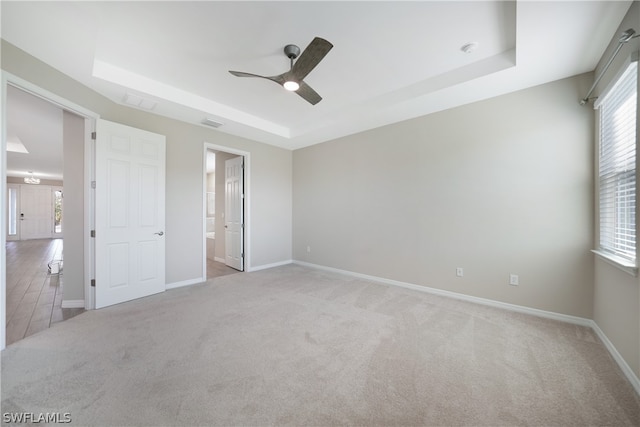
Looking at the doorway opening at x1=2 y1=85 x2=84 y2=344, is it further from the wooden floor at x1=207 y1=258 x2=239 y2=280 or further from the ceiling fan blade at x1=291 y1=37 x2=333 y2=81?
the ceiling fan blade at x1=291 y1=37 x2=333 y2=81

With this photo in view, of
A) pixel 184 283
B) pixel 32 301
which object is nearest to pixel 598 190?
pixel 184 283

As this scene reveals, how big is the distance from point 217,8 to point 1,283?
296 cm

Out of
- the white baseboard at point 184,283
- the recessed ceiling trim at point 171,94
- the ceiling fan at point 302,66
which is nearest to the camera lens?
the ceiling fan at point 302,66

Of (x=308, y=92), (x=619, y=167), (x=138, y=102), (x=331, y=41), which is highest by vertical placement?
(x=331, y=41)

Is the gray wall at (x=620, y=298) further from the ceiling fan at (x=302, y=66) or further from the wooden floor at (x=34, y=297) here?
the wooden floor at (x=34, y=297)

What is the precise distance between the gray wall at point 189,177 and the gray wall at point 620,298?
4798mm

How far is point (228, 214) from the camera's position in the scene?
214 inches

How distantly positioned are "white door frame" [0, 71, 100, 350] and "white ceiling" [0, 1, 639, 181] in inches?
12.2

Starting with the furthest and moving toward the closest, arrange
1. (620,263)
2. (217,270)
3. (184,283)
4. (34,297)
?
1. (217,270)
2. (184,283)
3. (34,297)
4. (620,263)

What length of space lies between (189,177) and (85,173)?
49.7 inches

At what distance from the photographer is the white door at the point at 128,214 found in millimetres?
3027

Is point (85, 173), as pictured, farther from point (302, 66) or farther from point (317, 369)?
point (317, 369)

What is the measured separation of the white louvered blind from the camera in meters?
1.87

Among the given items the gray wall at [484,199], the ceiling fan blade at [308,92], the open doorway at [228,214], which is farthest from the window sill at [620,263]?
the open doorway at [228,214]
